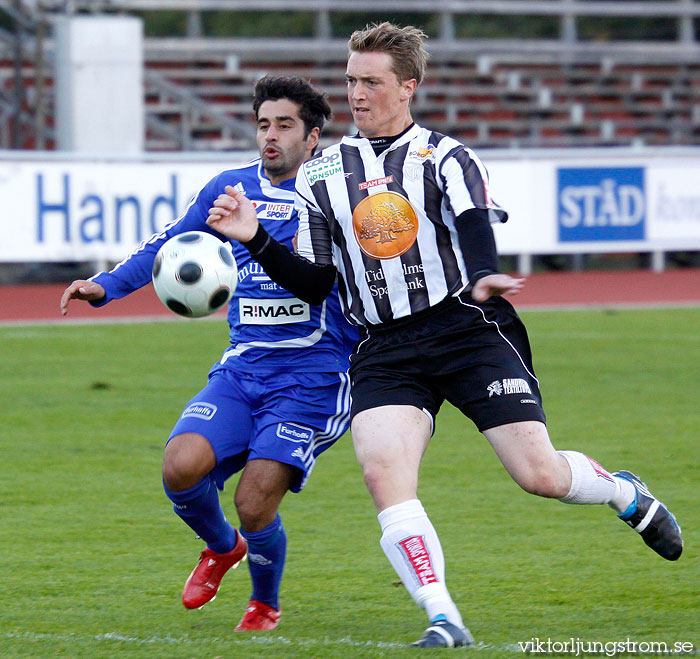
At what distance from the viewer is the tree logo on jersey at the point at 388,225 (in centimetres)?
397

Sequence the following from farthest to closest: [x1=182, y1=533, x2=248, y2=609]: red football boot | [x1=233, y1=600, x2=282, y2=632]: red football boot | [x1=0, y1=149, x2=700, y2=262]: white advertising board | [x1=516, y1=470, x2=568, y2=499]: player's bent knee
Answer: [x1=0, y1=149, x2=700, y2=262]: white advertising board, [x1=182, y1=533, x2=248, y2=609]: red football boot, [x1=233, y1=600, x2=282, y2=632]: red football boot, [x1=516, y1=470, x2=568, y2=499]: player's bent knee

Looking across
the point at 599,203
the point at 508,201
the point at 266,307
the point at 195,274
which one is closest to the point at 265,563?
the point at 266,307

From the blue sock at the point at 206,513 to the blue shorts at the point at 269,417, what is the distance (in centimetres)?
9

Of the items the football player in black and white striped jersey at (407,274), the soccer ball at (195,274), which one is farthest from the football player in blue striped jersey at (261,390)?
the football player in black and white striped jersey at (407,274)

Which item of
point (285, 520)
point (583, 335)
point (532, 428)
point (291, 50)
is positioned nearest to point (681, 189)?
point (583, 335)

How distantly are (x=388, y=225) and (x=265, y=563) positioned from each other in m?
1.20

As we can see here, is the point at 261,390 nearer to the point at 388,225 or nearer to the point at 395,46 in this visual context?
the point at 388,225

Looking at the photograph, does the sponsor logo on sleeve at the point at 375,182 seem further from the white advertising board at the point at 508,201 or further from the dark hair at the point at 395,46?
the white advertising board at the point at 508,201

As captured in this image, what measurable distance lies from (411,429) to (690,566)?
5.31ft

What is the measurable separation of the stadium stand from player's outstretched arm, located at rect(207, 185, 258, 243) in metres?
17.1

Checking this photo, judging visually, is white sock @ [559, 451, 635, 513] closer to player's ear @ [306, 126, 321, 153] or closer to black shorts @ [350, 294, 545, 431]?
black shorts @ [350, 294, 545, 431]

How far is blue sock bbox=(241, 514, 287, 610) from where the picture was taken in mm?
4262

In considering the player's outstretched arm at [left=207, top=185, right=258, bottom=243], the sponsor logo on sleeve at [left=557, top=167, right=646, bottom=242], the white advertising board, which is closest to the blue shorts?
the player's outstretched arm at [left=207, top=185, right=258, bottom=243]

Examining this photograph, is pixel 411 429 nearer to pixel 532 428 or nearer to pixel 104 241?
pixel 532 428
